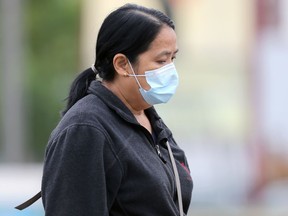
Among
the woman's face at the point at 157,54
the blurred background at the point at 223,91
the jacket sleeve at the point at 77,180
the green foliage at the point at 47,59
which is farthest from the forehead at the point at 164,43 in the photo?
the green foliage at the point at 47,59

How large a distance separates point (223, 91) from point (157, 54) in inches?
216

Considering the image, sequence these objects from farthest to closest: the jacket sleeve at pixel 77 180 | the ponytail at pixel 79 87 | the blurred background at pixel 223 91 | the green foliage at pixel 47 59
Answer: the green foliage at pixel 47 59 → the blurred background at pixel 223 91 → the ponytail at pixel 79 87 → the jacket sleeve at pixel 77 180

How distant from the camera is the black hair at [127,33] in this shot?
3033 mm

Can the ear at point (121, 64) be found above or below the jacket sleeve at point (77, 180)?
above

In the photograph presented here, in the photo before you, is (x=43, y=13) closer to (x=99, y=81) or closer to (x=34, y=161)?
(x=34, y=161)

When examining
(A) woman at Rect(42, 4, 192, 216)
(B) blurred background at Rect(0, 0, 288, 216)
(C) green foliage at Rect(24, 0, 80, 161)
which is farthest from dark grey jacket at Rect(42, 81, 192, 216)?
(C) green foliage at Rect(24, 0, 80, 161)

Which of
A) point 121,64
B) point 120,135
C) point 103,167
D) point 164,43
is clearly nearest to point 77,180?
point 103,167

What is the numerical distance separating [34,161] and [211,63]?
1960mm

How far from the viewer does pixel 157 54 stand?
10.0ft

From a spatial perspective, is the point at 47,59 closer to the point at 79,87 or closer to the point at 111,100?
the point at 79,87

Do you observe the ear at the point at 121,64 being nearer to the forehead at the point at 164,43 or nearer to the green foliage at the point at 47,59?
the forehead at the point at 164,43

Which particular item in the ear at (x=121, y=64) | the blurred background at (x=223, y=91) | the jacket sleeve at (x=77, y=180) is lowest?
the blurred background at (x=223, y=91)

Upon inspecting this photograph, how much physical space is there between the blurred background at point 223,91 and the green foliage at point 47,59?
0.04ft

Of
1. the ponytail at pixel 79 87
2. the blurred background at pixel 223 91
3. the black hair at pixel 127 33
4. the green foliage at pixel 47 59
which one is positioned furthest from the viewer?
the green foliage at pixel 47 59
